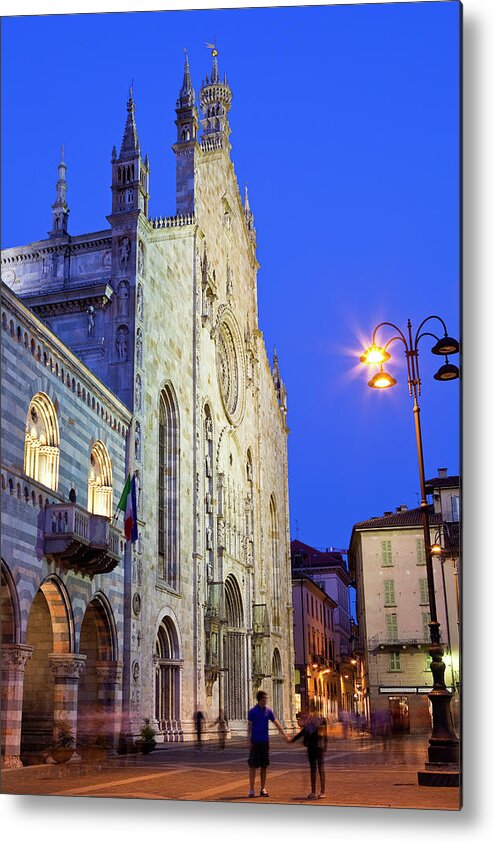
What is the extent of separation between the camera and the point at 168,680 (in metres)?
22.8

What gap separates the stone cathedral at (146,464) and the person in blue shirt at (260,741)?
13.6 feet

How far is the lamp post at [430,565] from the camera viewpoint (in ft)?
33.3

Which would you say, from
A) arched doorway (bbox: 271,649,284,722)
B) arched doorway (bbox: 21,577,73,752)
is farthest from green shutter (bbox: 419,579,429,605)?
arched doorway (bbox: 271,649,284,722)

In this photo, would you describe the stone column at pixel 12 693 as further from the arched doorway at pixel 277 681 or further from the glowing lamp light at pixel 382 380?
the arched doorway at pixel 277 681

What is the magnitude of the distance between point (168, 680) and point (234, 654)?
22.3 feet

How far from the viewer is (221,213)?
31.0m

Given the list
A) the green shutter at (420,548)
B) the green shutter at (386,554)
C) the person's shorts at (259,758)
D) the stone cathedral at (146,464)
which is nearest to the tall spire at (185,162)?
the stone cathedral at (146,464)

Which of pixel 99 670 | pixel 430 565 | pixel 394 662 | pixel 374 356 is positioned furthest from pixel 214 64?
pixel 99 670

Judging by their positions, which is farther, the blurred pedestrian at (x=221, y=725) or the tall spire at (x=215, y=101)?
the blurred pedestrian at (x=221, y=725)

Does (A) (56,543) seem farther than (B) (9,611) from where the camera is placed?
Yes

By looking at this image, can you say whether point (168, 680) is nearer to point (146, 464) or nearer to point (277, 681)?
point (146, 464)

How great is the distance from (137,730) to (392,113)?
12.8 meters

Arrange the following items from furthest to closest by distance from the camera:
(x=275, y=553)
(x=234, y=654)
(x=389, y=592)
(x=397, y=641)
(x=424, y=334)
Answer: (x=275, y=553), (x=234, y=654), (x=389, y=592), (x=397, y=641), (x=424, y=334)

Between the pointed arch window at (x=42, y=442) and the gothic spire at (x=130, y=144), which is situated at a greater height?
the gothic spire at (x=130, y=144)
